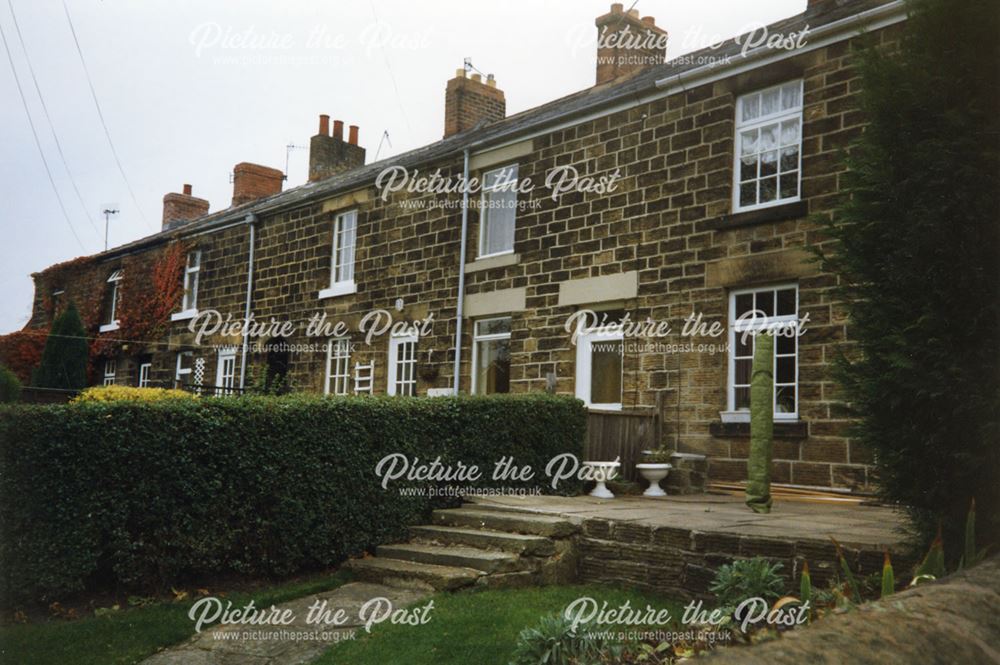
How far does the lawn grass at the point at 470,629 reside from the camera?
5.64 m

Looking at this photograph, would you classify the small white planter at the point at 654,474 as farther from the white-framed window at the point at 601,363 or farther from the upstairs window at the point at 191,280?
the upstairs window at the point at 191,280

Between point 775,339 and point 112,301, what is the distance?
808 inches

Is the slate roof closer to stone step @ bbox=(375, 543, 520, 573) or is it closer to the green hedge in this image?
the green hedge

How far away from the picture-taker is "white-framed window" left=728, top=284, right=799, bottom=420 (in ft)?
36.0

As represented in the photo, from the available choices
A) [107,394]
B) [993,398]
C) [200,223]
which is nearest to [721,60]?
[993,398]

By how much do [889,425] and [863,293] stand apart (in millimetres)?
888

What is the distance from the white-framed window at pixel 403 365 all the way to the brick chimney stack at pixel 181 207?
14.7 metres

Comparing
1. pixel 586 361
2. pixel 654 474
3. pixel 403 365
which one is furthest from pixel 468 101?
pixel 654 474

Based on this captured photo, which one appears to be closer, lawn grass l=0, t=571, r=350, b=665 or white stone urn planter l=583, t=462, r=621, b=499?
lawn grass l=0, t=571, r=350, b=665

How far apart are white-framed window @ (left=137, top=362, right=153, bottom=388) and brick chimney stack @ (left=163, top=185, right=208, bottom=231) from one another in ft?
21.2

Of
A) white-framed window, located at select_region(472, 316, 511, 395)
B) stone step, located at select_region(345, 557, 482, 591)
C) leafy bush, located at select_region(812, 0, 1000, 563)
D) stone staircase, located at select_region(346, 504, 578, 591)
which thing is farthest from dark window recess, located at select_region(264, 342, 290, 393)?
leafy bush, located at select_region(812, 0, 1000, 563)

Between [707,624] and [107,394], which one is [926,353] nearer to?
[707,624]

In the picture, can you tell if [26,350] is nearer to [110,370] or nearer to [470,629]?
[110,370]

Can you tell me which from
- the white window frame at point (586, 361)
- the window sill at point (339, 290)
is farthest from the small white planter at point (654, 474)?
the window sill at point (339, 290)
